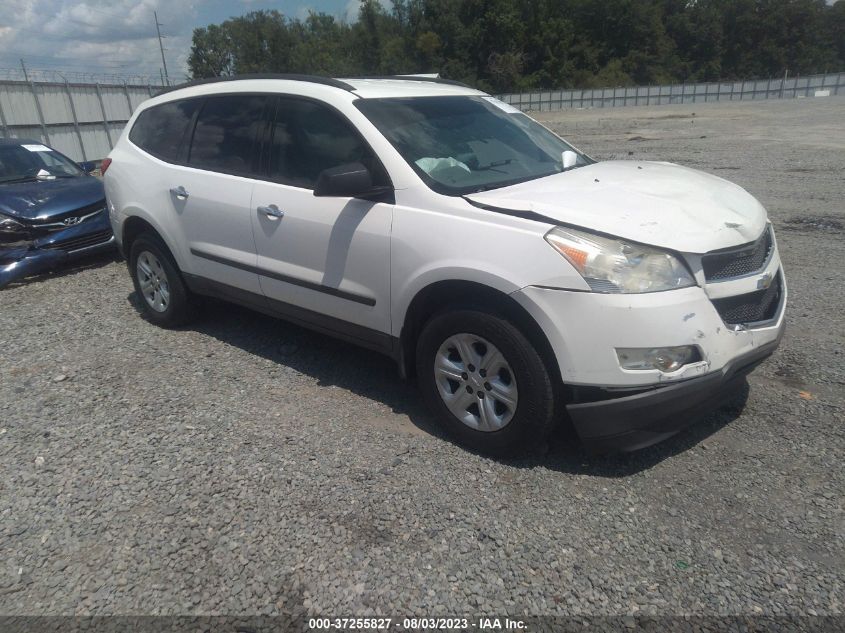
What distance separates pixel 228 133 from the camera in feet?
15.6

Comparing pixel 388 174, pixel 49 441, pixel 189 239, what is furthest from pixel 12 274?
A: pixel 388 174

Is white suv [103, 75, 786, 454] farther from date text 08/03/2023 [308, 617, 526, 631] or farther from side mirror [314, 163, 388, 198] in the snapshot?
date text 08/03/2023 [308, 617, 526, 631]

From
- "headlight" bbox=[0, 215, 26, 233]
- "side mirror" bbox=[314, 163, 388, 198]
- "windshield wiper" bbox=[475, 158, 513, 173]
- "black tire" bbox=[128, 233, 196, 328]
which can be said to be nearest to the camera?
"side mirror" bbox=[314, 163, 388, 198]

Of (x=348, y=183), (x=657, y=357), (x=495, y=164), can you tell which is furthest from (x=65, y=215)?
(x=657, y=357)

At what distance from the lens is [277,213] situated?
13.9ft

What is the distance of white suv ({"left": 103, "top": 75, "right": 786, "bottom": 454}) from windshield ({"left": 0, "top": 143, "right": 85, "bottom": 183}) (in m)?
4.51

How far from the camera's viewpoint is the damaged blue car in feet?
24.2

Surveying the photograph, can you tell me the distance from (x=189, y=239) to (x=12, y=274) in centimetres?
371

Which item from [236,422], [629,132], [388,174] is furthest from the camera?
[629,132]

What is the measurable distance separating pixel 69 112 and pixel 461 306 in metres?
22.2

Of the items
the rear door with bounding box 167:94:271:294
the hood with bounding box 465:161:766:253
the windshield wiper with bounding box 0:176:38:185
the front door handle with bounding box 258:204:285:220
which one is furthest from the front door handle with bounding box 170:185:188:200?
the windshield wiper with bounding box 0:176:38:185

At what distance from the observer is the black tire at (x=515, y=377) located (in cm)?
318

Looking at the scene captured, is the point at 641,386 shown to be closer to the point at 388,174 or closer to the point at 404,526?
the point at 404,526

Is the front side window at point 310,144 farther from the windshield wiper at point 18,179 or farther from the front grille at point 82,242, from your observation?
the windshield wiper at point 18,179
